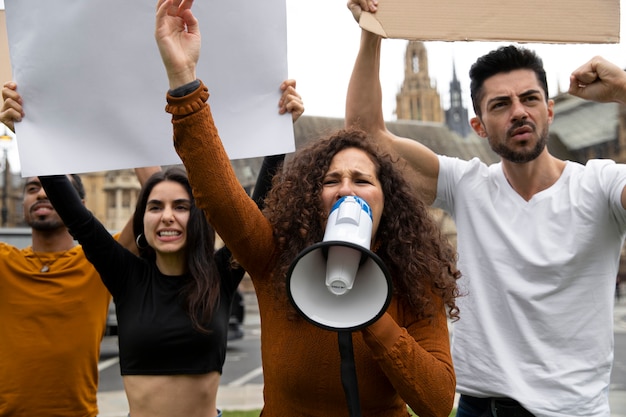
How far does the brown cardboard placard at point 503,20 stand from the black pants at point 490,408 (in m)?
1.18

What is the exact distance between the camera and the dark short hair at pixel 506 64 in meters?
2.51

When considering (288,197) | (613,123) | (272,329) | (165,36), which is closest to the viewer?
(165,36)

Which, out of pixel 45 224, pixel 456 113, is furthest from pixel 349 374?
pixel 456 113

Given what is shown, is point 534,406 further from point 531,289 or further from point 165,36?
point 165,36

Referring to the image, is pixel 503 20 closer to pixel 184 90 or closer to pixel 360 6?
pixel 360 6

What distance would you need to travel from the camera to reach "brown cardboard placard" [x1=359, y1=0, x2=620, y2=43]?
2.05m

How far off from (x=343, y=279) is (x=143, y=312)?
4.57 ft

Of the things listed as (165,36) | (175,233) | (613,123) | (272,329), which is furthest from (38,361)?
(613,123)

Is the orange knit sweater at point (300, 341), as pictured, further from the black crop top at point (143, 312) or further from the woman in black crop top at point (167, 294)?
the black crop top at point (143, 312)

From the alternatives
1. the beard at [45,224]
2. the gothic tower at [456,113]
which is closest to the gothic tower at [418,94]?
the gothic tower at [456,113]

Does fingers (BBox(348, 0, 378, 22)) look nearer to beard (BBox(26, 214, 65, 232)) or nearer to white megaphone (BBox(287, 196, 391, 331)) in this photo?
white megaphone (BBox(287, 196, 391, 331))

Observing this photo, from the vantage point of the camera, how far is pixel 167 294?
9.20 ft

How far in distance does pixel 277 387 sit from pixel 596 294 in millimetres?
1124

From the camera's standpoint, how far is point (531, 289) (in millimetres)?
2277
